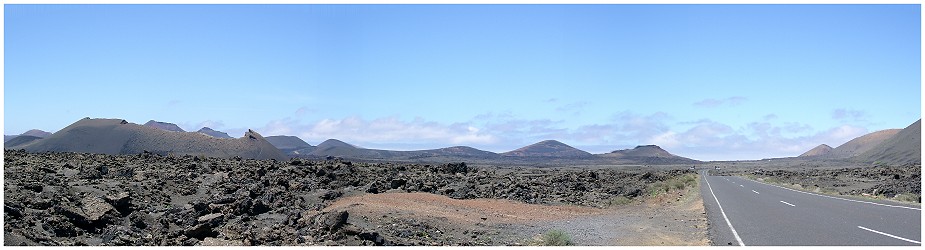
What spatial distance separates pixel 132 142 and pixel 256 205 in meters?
70.8

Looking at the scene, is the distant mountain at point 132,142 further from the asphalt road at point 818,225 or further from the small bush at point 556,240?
the small bush at point 556,240

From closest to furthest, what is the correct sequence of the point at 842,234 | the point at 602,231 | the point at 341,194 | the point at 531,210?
the point at 842,234
the point at 602,231
the point at 531,210
the point at 341,194

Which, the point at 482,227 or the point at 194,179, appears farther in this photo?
the point at 194,179

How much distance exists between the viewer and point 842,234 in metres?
14.3

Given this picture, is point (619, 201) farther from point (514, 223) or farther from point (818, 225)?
point (818, 225)

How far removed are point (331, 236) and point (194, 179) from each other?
67.3 feet

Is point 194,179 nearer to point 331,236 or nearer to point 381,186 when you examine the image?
point 381,186

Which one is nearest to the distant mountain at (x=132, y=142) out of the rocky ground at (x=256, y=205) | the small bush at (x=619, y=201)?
the rocky ground at (x=256, y=205)

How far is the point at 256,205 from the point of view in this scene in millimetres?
22469

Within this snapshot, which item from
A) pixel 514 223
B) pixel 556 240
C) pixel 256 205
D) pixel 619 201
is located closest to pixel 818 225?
pixel 556 240

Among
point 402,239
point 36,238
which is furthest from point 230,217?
point 402,239

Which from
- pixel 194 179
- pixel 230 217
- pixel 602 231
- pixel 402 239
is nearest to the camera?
pixel 402 239

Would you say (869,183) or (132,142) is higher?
(132,142)

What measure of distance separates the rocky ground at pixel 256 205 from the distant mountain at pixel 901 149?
120 meters
